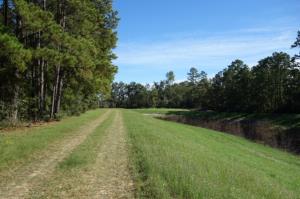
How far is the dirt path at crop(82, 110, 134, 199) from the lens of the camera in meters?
7.47

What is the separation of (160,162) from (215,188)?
8.19ft

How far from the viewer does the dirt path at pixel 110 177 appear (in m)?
7.47

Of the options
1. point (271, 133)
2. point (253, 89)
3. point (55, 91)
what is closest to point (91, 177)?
point (55, 91)

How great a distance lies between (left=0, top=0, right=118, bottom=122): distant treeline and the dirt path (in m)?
8.06

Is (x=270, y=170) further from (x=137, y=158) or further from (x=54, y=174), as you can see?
(x=54, y=174)

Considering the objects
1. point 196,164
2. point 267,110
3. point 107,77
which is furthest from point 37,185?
point 267,110

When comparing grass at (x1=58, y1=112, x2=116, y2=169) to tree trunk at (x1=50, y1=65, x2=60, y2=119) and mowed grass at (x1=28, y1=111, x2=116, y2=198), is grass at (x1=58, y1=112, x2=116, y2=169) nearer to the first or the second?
mowed grass at (x1=28, y1=111, x2=116, y2=198)

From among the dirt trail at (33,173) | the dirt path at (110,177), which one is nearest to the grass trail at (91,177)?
the dirt path at (110,177)

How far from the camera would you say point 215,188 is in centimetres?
780

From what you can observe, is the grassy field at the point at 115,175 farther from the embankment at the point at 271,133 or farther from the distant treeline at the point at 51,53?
the embankment at the point at 271,133

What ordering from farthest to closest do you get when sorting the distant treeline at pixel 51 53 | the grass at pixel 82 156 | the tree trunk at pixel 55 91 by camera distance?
1. the tree trunk at pixel 55 91
2. the distant treeline at pixel 51 53
3. the grass at pixel 82 156

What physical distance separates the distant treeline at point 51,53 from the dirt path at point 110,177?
317 inches

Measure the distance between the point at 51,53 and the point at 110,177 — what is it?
13018mm

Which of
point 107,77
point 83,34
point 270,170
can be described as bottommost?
point 270,170
